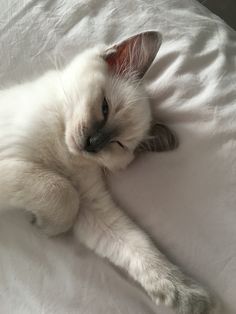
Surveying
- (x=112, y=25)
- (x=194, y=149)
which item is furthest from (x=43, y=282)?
(x=112, y=25)

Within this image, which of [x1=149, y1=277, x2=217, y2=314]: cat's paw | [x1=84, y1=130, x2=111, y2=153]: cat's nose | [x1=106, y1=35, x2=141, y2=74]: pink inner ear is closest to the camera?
[x1=149, y1=277, x2=217, y2=314]: cat's paw

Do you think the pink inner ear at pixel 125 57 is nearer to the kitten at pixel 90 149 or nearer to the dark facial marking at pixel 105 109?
the kitten at pixel 90 149

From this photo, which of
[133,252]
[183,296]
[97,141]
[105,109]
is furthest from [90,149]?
[183,296]

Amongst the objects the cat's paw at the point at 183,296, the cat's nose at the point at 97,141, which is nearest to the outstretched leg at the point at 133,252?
the cat's paw at the point at 183,296

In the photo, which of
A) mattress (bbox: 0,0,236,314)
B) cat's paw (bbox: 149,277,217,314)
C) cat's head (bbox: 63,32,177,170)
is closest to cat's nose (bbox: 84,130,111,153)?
cat's head (bbox: 63,32,177,170)

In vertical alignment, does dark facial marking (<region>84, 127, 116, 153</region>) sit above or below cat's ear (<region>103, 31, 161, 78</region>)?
below

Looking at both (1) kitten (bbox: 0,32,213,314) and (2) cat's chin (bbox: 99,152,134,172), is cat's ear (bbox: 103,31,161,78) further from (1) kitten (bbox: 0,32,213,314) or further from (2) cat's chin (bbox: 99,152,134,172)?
(2) cat's chin (bbox: 99,152,134,172)

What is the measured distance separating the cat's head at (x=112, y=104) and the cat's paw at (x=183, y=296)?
0.36 m

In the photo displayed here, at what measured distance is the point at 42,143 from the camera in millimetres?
1104

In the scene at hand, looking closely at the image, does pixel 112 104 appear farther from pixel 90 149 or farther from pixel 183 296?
pixel 183 296

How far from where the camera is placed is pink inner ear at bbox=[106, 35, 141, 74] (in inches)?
46.3

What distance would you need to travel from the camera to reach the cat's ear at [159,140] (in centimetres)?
112

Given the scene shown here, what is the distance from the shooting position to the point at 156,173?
43.6 inches

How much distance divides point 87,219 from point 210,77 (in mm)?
579
